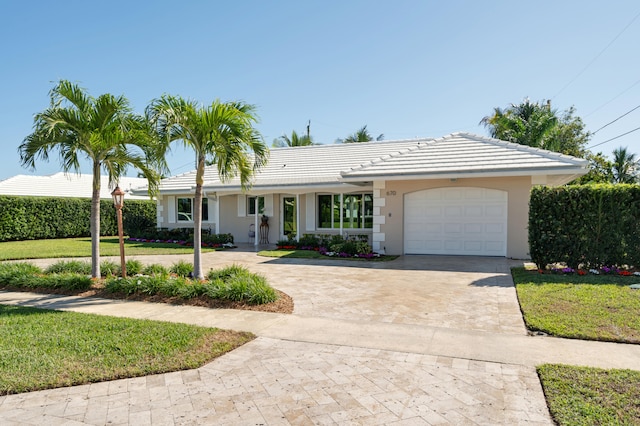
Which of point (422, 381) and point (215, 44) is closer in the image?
point (422, 381)

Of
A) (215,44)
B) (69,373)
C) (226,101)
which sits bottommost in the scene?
(69,373)

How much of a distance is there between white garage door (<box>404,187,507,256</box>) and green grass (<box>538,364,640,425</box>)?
10011 mm

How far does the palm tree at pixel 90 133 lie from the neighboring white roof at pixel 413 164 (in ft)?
10.1

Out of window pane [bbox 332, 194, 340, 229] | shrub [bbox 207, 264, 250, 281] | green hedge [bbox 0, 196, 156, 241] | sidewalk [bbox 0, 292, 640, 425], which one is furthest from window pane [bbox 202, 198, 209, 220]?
sidewalk [bbox 0, 292, 640, 425]

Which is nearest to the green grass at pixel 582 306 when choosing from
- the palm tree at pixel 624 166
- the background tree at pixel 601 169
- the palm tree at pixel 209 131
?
the palm tree at pixel 209 131

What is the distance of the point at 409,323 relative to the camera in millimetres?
6320

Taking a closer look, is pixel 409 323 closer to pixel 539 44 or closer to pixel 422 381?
pixel 422 381

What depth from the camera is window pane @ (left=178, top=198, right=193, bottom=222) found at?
22.6m

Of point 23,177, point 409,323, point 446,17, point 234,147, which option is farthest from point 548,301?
point 23,177

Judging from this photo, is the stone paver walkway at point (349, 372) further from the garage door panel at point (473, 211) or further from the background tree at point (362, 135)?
the background tree at point (362, 135)

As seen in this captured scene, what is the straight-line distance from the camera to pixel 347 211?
714 inches

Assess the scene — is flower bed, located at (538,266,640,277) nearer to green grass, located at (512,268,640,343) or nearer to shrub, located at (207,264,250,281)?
green grass, located at (512,268,640,343)

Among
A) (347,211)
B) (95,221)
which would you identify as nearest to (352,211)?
(347,211)

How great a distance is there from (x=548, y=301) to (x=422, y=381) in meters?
4.39
